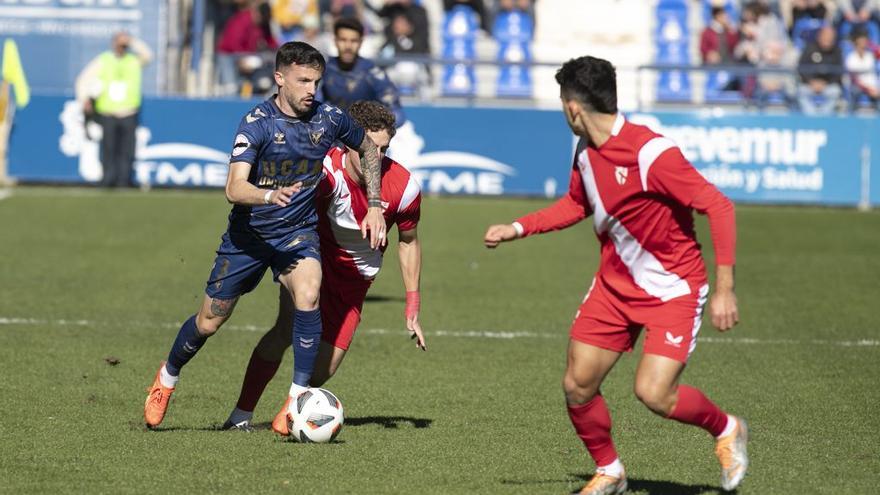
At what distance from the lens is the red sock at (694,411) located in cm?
608

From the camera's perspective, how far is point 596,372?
616cm

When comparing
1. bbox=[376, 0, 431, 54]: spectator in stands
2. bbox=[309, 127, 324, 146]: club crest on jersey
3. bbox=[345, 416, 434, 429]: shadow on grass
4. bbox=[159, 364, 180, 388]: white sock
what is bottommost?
bbox=[345, 416, 434, 429]: shadow on grass

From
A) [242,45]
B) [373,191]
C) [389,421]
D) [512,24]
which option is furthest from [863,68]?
[373,191]

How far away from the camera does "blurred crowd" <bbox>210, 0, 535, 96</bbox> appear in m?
22.3

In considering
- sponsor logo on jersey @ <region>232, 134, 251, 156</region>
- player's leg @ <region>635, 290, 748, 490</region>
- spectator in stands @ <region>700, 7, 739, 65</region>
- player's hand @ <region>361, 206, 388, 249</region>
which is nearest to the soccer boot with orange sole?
player's leg @ <region>635, 290, 748, 490</region>

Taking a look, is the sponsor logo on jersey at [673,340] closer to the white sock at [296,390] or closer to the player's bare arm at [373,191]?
the player's bare arm at [373,191]

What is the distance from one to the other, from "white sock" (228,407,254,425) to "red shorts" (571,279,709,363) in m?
2.24

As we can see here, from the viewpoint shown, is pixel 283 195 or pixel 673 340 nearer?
pixel 673 340

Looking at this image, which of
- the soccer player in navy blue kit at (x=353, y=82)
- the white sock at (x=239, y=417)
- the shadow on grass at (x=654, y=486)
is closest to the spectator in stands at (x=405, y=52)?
the soccer player in navy blue kit at (x=353, y=82)

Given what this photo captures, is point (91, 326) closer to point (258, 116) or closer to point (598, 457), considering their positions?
point (258, 116)

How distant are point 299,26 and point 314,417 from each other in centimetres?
1851

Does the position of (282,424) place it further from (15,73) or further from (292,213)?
(15,73)

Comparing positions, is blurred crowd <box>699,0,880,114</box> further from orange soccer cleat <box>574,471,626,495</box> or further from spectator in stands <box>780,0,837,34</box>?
orange soccer cleat <box>574,471,626,495</box>

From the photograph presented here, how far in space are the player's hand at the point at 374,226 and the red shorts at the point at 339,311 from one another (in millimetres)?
589
